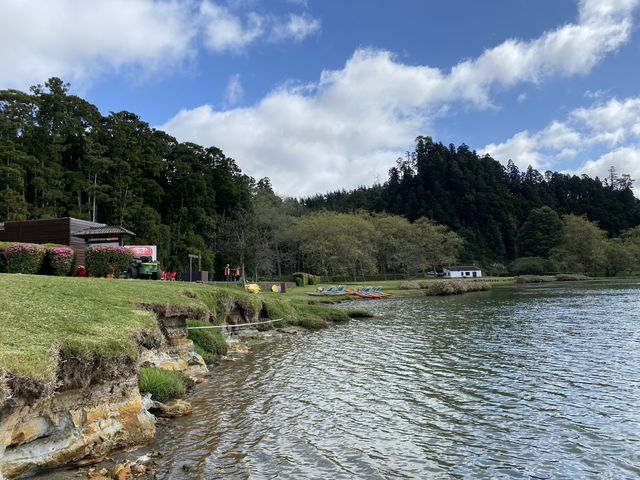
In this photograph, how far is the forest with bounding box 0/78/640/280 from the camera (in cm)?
4450

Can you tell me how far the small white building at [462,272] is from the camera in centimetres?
10006

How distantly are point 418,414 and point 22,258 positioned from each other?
15679mm

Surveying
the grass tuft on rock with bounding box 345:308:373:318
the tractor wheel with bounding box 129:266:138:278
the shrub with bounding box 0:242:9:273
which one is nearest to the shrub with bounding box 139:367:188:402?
the shrub with bounding box 0:242:9:273

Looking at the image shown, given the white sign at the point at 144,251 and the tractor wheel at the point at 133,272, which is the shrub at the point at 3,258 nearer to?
the tractor wheel at the point at 133,272

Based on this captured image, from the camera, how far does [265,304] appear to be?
21.7 metres

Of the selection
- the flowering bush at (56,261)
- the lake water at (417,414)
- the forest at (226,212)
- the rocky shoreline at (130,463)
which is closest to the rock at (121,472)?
the rocky shoreline at (130,463)

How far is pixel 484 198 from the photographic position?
5566 inches

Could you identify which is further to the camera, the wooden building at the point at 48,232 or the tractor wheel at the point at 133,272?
the wooden building at the point at 48,232

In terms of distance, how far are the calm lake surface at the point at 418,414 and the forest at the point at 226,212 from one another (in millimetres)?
38856

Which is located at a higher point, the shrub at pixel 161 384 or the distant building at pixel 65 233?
the distant building at pixel 65 233

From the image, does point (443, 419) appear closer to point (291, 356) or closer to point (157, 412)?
point (157, 412)

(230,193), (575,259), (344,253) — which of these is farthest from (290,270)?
(575,259)

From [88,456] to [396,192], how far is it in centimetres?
15804

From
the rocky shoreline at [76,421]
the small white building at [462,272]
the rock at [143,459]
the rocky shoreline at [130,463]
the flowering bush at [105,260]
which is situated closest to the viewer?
the rocky shoreline at [76,421]
